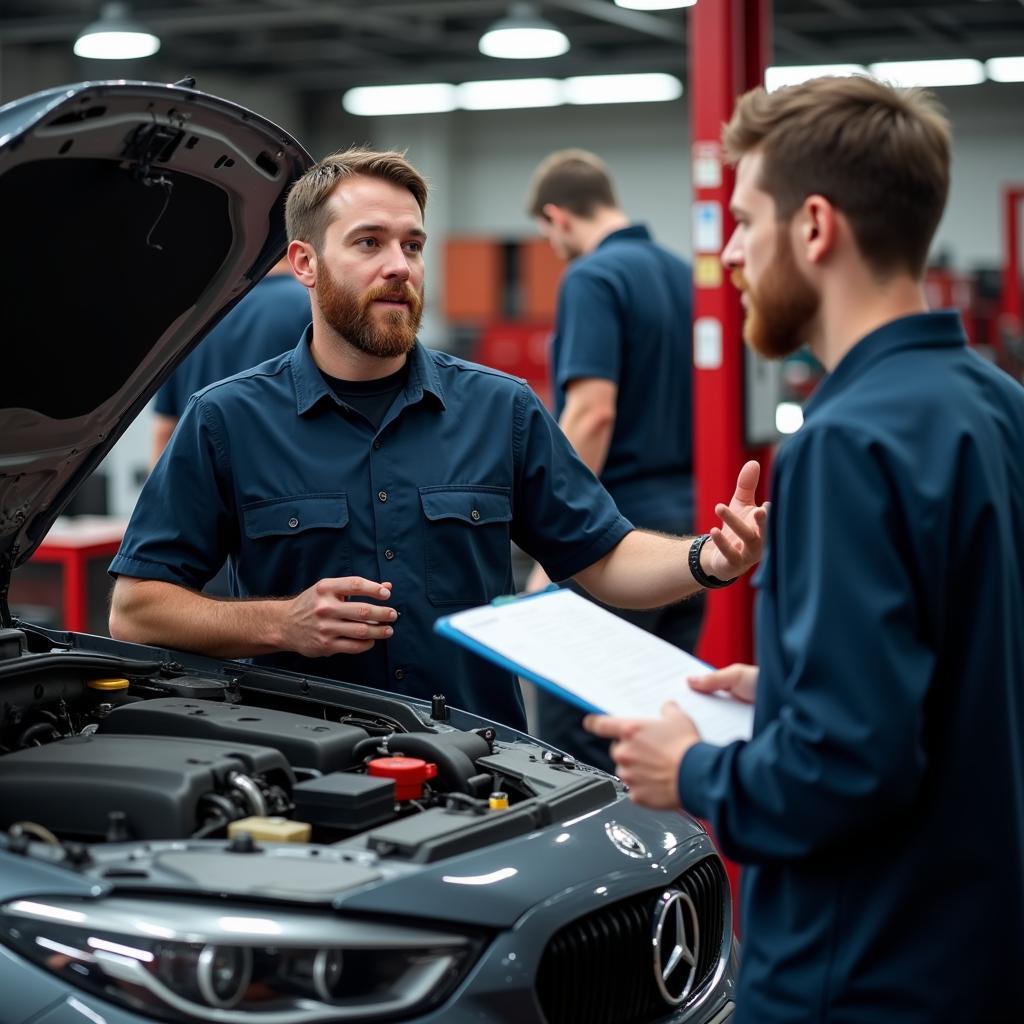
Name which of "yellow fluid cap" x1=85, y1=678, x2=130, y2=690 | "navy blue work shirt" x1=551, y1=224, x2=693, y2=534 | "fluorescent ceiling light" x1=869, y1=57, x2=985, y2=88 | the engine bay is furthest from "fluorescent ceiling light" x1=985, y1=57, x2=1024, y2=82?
"yellow fluid cap" x1=85, y1=678, x2=130, y2=690

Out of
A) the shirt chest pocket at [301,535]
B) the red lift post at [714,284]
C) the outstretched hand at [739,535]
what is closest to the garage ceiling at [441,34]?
the red lift post at [714,284]

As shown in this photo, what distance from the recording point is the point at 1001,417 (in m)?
1.50

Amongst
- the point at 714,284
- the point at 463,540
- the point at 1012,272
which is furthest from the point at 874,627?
the point at 1012,272

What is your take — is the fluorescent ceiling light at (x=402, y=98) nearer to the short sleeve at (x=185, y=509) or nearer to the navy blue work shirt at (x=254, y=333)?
the navy blue work shirt at (x=254, y=333)

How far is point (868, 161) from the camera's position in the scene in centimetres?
146

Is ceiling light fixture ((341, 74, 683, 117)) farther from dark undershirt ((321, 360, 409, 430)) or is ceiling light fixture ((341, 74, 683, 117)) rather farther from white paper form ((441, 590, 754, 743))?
white paper form ((441, 590, 754, 743))

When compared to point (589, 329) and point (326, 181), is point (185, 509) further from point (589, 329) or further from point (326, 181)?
point (589, 329)

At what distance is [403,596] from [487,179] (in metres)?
16.6

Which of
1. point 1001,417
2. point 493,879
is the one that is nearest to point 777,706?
point 1001,417

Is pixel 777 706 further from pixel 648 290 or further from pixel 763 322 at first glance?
pixel 648 290

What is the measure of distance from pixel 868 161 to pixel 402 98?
1560 cm

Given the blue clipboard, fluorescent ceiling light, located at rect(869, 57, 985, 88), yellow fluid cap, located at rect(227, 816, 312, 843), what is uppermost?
fluorescent ceiling light, located at rect(869, 57, 985, 88)

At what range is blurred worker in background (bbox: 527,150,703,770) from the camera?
420 centimetres

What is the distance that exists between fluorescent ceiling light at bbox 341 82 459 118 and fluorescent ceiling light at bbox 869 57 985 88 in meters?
4.40
